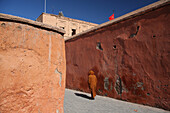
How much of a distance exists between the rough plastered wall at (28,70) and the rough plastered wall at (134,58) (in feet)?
12.0

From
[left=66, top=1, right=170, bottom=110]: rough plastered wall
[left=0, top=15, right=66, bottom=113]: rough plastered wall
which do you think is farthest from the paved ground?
[left=0, top=15, right=66, bottom=113]: rough plastered wall

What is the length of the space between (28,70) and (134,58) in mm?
4384

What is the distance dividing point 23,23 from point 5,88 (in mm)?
864

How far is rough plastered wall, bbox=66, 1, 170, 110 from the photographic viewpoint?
4500 millimetres

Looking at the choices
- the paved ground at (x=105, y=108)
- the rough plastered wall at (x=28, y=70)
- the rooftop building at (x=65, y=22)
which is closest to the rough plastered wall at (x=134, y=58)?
the paved ground at (x=105, y=108)

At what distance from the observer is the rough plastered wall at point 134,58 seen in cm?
450

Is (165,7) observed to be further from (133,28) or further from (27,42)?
(27,42)

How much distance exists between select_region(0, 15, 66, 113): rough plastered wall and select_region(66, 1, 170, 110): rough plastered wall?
144 inches

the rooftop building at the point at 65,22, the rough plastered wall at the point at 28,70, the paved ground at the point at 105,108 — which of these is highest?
the rooftop building at the point at 65,22

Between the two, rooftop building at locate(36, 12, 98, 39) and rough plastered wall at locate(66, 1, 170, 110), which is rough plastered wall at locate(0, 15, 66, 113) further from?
rooftop building at locate(36, 12, 98, 39)

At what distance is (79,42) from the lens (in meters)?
8.47

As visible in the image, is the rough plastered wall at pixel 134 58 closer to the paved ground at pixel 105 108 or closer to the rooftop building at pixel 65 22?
the paved ground at pixel 105 108

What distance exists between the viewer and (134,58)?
17.5ft

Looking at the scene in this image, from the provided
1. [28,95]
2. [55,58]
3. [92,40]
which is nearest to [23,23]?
[55,58]
